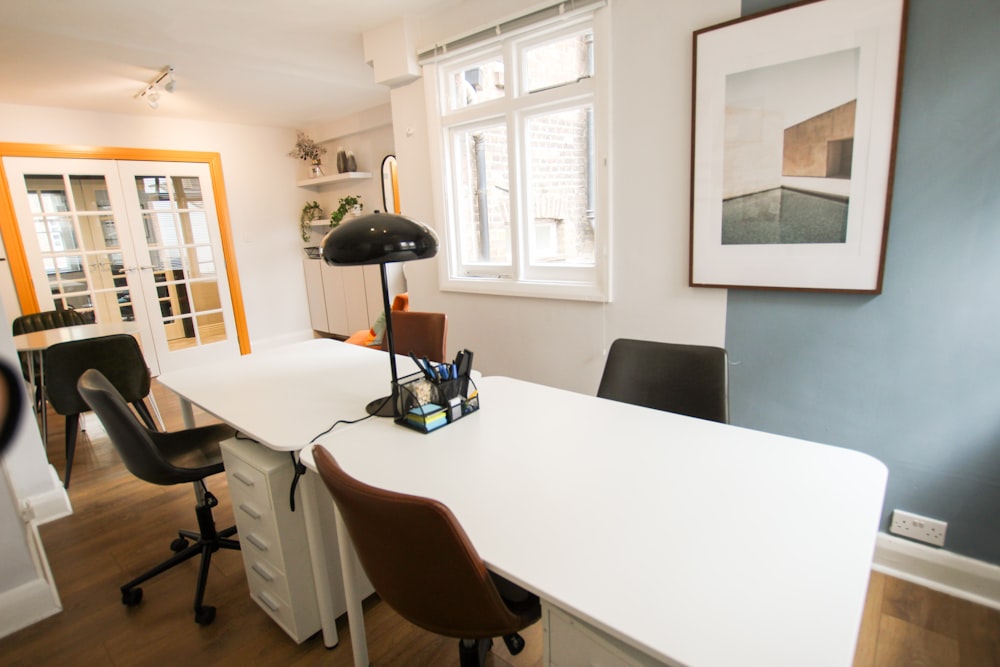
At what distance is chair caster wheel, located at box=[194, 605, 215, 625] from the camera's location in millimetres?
1810

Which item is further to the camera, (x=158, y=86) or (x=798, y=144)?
(x=158, y=86)

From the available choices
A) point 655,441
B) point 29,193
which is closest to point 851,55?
point 655,441

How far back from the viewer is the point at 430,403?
154 cm

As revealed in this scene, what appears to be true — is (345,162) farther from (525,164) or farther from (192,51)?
(525,164)

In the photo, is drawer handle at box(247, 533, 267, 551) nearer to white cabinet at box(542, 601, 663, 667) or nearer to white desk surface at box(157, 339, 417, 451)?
white desk surface at box(157, 339, 417, 451)

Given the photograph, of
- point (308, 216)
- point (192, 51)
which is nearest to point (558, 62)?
point (192, 51)

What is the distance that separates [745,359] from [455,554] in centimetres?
168

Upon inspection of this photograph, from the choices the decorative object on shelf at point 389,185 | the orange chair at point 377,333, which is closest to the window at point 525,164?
the orange chair at point 377,333

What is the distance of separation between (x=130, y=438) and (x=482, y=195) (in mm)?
2252

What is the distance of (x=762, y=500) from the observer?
1.07 m

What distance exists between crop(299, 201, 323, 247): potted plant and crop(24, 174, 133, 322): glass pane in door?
5.74 feet

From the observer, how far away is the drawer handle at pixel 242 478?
164 centimetres

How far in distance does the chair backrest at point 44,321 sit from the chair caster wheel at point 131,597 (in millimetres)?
2671

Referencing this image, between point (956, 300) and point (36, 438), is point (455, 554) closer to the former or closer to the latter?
point (956, 300)
